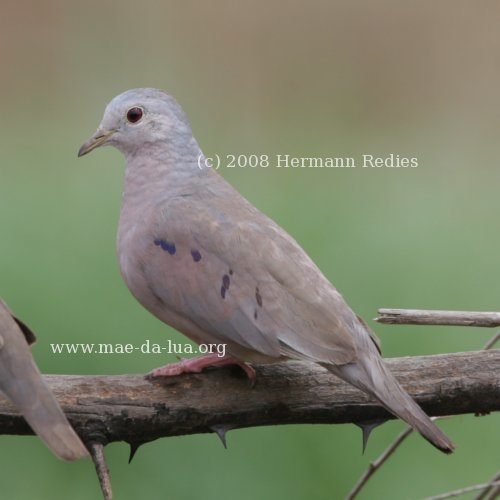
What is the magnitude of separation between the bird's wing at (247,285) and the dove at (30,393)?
382 millimetres

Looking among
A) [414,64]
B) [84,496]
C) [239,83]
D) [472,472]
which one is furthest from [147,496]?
[414,64]

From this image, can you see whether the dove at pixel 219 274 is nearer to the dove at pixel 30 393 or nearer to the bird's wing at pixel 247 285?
the bird's wing at pixel 247 285

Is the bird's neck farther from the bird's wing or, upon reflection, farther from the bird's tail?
the bird's tail

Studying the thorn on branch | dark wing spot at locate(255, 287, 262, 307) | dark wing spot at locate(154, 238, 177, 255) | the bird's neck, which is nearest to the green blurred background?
the bird's neck

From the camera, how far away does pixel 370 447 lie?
13.5 ft

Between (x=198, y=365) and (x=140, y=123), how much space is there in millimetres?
608

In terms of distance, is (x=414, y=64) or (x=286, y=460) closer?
(x=286, y=460)

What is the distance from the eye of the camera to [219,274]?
296cm

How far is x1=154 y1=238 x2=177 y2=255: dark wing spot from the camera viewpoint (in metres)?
3.05

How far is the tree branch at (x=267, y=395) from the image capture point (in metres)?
2.75

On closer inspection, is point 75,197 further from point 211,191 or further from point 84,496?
point 211,191

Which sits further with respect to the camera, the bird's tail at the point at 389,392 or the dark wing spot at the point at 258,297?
the dark wing spot at the point at 258,297

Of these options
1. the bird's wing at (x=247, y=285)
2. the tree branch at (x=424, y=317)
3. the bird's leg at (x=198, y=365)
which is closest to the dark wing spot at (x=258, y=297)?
the bird's wing at (x=247, y=285)

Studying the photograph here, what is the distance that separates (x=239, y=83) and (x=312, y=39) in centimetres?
93
